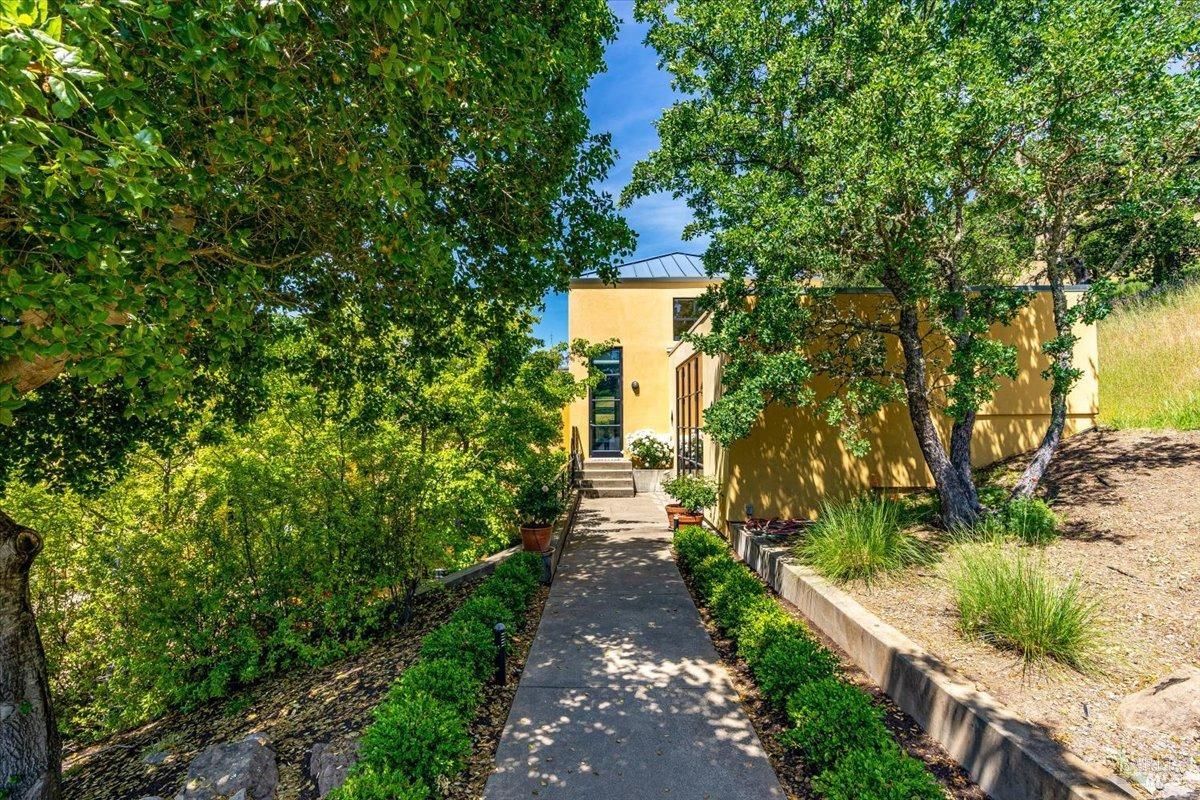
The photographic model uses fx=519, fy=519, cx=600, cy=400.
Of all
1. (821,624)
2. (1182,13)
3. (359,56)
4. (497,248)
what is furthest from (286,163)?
(1182,13)

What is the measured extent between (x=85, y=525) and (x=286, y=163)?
4.77 meters

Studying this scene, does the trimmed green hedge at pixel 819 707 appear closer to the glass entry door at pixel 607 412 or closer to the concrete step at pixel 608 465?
the concrete step at pixel 608 465

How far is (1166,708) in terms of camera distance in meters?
2.92

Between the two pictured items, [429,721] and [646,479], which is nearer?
[429,721]

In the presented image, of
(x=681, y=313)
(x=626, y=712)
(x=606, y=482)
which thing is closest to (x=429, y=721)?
(x=626, y=712)

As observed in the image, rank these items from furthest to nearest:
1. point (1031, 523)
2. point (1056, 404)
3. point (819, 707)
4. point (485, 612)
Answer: point (1056, 404)
point (1031, 523)
point (485, 612)
point (819, 707)

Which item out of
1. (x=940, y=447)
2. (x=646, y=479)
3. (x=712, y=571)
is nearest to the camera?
(x=712, y=571)

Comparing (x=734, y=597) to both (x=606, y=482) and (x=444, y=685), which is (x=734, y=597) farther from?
(x=606, y=482)

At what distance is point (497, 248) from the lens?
5.25 m

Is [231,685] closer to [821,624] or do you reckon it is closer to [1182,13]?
[821,624]

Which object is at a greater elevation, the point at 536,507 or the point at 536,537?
the point at 536,507

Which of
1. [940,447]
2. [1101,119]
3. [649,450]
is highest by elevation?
[1101,119]

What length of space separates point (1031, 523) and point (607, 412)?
1138 centimetres

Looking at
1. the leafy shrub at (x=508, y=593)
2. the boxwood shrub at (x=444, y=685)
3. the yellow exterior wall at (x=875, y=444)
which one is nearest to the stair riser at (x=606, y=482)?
the yellow exterior wall at (x=875, y=444)
